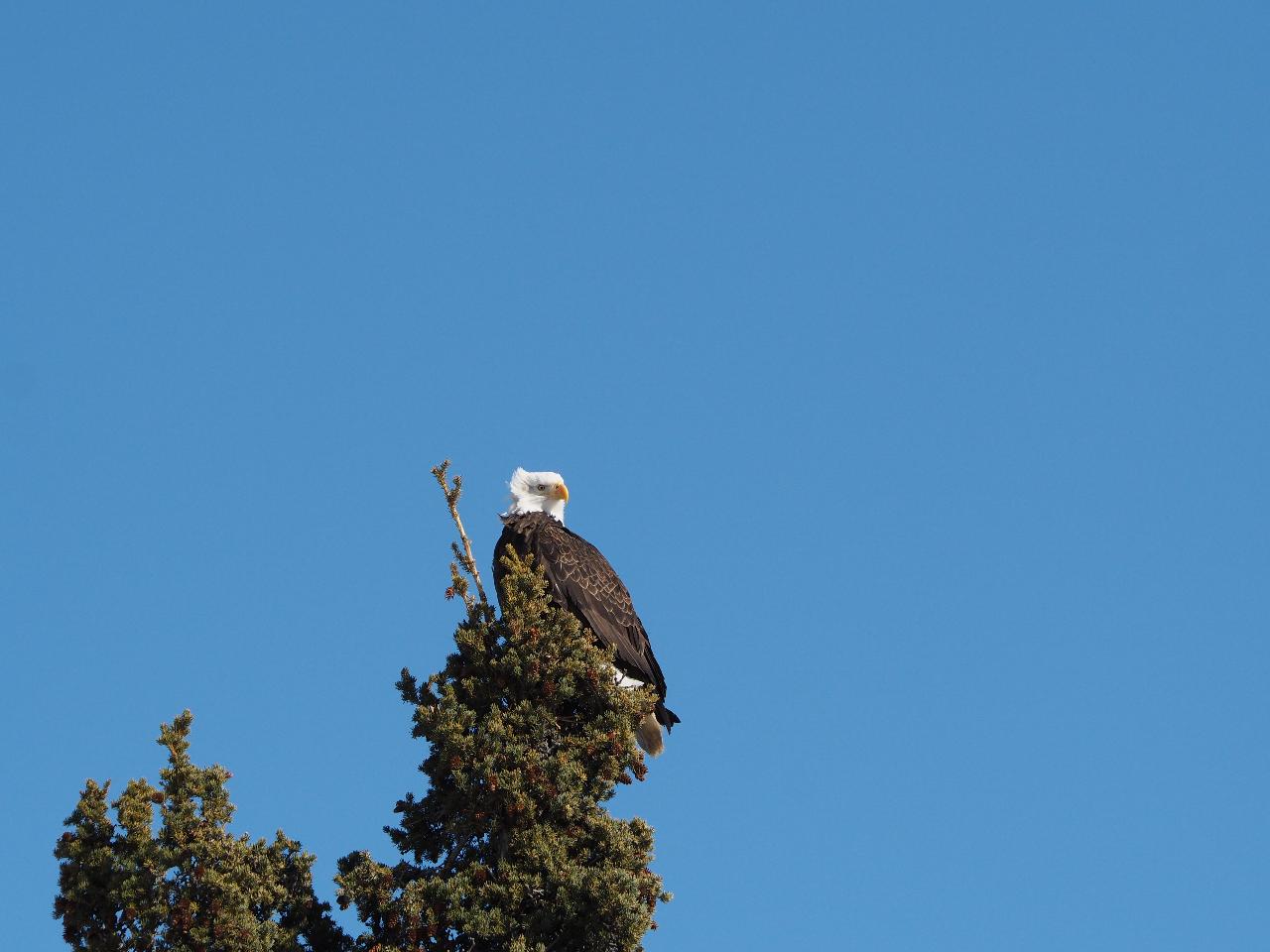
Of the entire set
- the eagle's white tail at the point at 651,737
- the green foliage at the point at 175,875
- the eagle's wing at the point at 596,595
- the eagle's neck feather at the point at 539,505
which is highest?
the eagle's neck feather at the point at 539,505

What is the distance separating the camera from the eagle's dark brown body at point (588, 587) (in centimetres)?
1573

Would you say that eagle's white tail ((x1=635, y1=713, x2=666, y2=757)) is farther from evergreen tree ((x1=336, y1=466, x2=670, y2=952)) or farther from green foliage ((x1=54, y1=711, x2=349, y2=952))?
green foliage ((x1=54, y1=711, x2=349, y2=952))

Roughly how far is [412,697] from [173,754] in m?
1.71

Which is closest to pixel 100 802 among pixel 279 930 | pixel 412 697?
pixel 279 930

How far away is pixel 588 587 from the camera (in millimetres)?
15930

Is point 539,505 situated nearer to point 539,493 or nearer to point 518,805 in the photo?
point 539,493

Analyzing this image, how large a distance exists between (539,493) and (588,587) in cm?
146

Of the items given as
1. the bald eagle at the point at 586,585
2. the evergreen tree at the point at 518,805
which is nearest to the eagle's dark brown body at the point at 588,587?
the bald eagle at the point at 586,585

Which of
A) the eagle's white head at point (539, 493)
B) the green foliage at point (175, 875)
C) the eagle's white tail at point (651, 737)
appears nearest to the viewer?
the green foliage at point (175, 875)

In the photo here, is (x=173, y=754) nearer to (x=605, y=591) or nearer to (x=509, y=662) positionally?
(x=509, y=662)

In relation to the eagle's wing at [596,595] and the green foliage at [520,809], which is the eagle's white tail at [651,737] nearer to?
the eagle's wing at [596,595]

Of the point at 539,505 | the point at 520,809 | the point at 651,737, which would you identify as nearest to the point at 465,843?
the point at 520,809

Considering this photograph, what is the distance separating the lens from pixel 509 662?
Answer: 41.1 feet

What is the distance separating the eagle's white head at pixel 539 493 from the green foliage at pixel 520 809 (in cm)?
385
